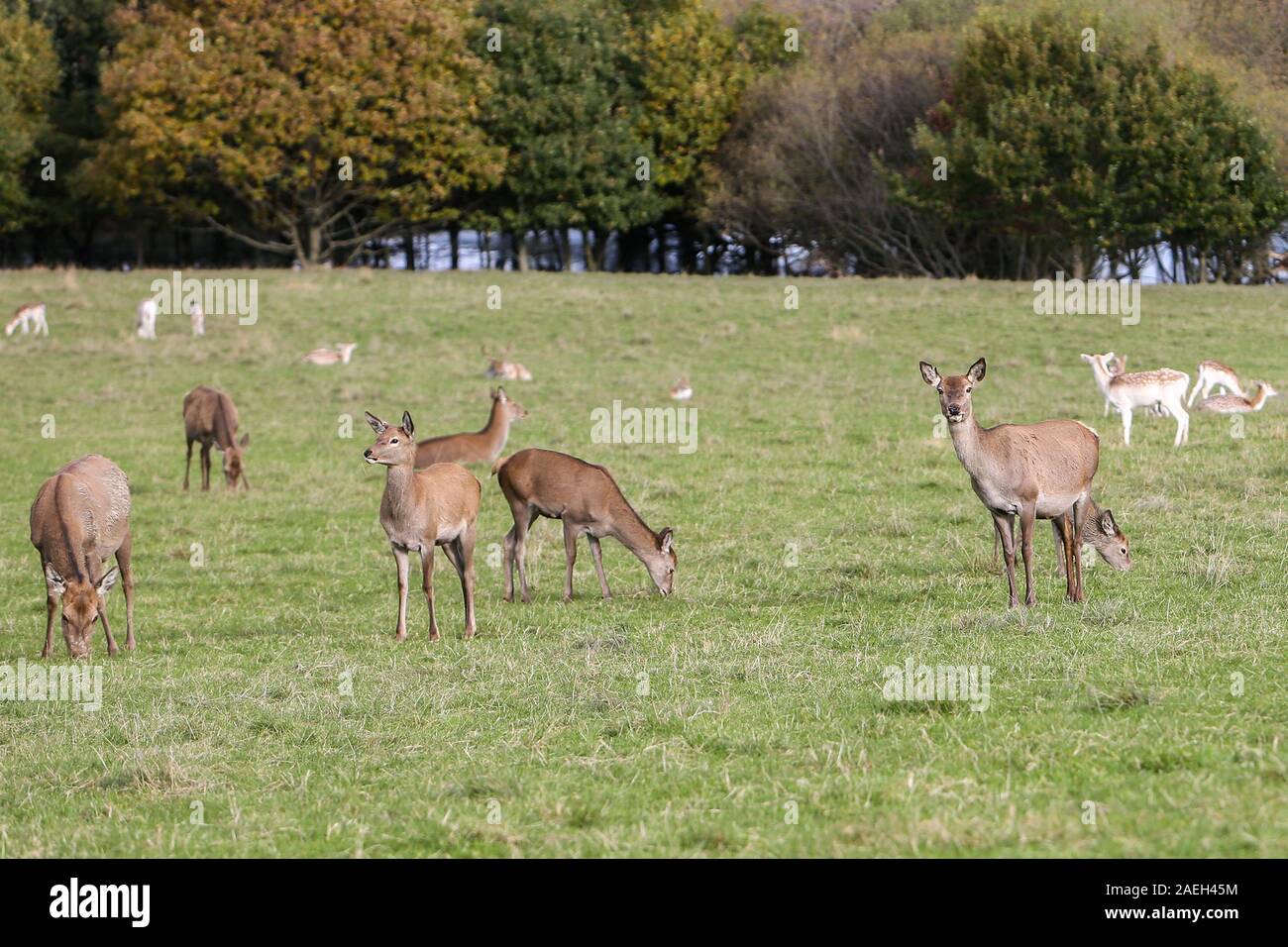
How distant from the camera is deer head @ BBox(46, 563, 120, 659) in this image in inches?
459

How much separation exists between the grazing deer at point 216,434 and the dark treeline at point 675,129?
2226 centimetres

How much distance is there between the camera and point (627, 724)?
8445 mm

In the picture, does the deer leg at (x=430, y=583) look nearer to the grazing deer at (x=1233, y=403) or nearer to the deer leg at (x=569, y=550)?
the deer leg at (x=569, y=550)

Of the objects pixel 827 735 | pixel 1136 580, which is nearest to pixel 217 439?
pixel 1136 580

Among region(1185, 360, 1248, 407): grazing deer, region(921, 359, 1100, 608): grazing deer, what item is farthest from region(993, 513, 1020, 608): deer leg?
region(1185, 360, 1248, 407): grazing deer

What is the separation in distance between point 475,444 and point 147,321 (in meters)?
16.9

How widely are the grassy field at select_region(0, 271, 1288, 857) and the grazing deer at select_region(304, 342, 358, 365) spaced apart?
262 centimetres

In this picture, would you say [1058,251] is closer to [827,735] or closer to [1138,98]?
[1138,98]

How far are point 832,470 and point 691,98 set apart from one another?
33.7 meters

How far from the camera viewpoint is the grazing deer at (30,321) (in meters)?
33.2

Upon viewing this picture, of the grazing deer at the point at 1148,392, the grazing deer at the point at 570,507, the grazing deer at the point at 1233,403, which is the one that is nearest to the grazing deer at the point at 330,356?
the grazing deer at the point at 1148,392

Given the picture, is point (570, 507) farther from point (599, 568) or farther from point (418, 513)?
point (418, 513)

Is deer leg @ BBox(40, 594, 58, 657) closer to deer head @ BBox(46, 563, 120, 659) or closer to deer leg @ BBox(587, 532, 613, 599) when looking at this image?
deer head @ BBox(46, 563, 120, 659)

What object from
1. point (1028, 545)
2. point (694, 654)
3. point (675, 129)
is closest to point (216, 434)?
point (694, 654)
